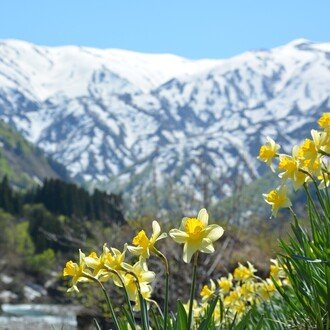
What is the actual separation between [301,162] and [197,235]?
90 cm

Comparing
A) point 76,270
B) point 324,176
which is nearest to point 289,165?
point 324,176

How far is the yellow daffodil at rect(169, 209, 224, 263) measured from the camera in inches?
104

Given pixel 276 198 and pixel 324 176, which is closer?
pixel 324 176

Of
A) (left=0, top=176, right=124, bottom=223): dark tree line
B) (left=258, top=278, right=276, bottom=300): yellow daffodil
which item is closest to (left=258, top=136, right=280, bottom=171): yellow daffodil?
(left=258, top=278, right=276, bottom=300): yellow daffodil

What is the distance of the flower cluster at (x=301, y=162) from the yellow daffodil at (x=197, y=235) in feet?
2.46

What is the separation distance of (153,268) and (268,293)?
14.5 m

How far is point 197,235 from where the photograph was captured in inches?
106

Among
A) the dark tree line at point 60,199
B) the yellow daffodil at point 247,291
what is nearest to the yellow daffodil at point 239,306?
the yellow daffodil at point 247,291

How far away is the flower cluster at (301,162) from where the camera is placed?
10.6 feet

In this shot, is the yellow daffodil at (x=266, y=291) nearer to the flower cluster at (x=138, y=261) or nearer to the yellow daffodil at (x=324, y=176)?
the yellow daffodil at (x=324, y=176)

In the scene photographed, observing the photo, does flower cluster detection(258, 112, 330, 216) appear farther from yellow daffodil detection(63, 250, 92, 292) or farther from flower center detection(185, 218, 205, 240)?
yellow daffodil detection(63, 250, 92, 292)

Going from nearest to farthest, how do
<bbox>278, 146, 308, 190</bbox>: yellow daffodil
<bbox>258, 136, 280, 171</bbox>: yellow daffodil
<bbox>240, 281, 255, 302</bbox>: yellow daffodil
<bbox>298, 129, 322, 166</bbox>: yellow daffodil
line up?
<bbox>298, 129, 322, 166</bbox>: yellow daffodil, <bbox>278, 146, 308, 190</bbox>: yellow daffodil, <bbox>258, 136, 280, 171</bbox>: yellow daffodil, <bbox>240, 281, 255, 302</bbox>: yellow daffodil

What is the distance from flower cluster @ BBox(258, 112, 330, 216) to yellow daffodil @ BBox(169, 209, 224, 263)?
749 millimetres

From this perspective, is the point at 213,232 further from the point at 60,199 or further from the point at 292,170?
the point at 60,199
